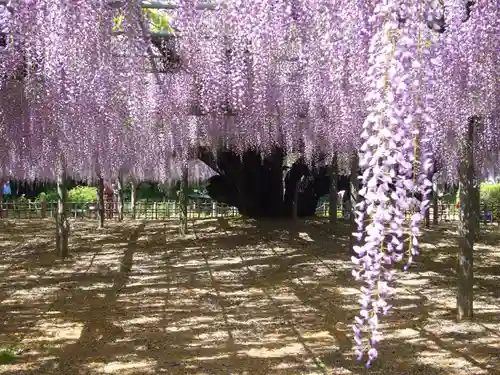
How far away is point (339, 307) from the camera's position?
19.3 ft

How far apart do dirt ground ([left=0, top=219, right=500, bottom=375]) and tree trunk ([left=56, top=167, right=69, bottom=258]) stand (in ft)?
1.03

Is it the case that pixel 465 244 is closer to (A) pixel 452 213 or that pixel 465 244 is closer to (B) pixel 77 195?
(A) pixel 452 213

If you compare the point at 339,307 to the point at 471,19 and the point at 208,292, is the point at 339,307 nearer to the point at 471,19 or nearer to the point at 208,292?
the point at 208,292

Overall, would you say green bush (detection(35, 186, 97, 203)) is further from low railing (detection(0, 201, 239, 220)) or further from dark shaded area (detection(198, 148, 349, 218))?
dark shaded area (detection(198, 148, 349, 218))

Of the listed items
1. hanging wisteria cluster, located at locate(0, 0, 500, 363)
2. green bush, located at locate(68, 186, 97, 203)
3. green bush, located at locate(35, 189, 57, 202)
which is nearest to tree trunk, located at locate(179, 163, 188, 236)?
hanging wisteria cluster, located at locate(0, 0, 500, 363)

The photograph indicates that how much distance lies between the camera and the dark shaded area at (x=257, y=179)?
43.4 feet

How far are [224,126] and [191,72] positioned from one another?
10.1ft

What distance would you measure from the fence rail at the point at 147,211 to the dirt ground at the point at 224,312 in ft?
22.6

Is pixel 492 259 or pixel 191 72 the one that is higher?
pixel 191 72

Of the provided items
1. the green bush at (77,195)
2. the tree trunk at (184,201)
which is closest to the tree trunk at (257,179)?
the tree trunk at (184,201)

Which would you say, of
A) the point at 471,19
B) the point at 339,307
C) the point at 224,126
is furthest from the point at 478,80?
the point at 224,126

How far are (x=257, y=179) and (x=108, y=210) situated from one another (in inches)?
240

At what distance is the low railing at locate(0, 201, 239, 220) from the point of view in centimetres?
1759

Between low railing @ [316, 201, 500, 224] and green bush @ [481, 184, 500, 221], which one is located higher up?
green bush @ [481, 184, 500, 221]
